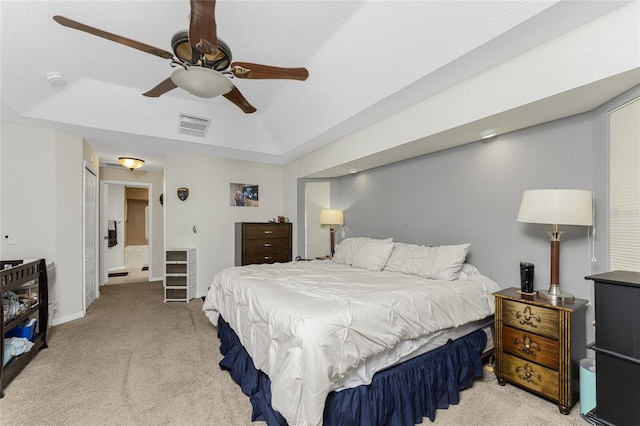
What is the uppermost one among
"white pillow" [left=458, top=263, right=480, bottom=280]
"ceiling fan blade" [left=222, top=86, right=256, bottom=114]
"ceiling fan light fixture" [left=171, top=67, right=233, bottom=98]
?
"ceiling fan blade" [left=222, top=86, right=256, bottom=114]

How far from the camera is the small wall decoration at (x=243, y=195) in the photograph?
5.31 metres

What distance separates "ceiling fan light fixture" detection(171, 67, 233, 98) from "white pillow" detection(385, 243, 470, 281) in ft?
7.62

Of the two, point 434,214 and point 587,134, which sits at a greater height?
point 587,134

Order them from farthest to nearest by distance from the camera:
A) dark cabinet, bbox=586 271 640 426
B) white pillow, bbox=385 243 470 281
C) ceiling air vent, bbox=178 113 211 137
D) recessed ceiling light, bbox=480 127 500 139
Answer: ceiling air vent, bbox=178 113 211 137 < white pillow, bbox=385 243 470 281 < recessed ceiling light, bbox=480 127 500 139 < dark cabinet, bbox=586 271 640 426

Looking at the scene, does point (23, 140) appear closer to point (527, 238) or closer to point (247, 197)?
point (247, 197)

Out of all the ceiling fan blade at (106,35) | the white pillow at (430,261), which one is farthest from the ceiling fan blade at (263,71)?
the white pillow at (430,261)

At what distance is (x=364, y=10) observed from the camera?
208 centimetres

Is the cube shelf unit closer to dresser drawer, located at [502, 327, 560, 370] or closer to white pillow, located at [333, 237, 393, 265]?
white pillow, located at [333, 237, 393, 265]

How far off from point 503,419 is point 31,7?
4186 millimetres

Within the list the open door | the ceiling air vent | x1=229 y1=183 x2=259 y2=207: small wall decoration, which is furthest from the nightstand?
the open door

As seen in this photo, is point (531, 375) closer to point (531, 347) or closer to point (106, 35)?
point (531, 347)

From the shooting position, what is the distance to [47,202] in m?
3.48

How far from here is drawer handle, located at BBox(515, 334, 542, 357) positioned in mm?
2062

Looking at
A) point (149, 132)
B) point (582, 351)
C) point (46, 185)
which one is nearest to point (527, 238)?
point (582, 351)
